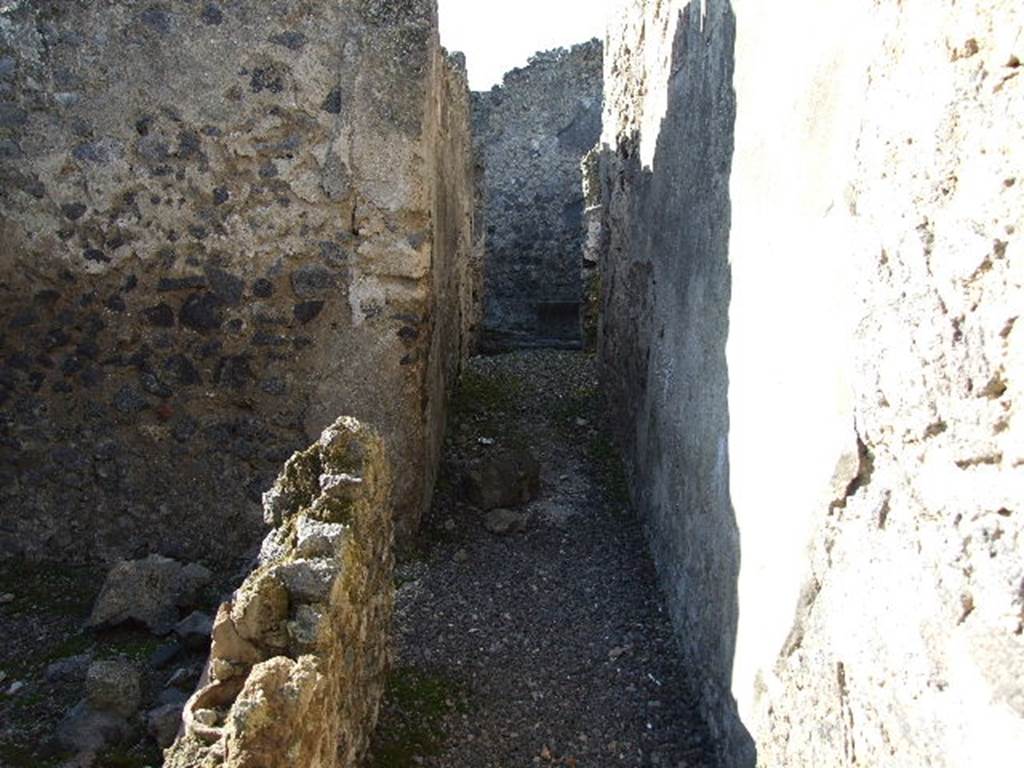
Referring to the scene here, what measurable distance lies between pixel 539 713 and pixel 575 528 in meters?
1.46

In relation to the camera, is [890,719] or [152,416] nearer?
[890,719]

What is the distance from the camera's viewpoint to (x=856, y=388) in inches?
70.5

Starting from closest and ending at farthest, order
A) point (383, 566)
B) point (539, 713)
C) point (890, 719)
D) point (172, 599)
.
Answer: point (890, 719), point (383, 566), point (539, 713), point (172, 599)

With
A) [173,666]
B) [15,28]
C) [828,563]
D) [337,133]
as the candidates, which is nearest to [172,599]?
[173,666]

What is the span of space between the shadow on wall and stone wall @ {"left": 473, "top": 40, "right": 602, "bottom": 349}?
5.59 meters

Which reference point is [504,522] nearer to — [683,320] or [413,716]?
[683,320]

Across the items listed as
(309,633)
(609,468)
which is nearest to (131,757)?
(309,633)

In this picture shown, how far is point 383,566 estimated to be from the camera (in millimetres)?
2807

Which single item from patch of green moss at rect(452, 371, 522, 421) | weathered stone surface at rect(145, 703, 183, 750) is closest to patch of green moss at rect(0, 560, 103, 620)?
weathered stone surface at rect(145, 703, 183, 750)

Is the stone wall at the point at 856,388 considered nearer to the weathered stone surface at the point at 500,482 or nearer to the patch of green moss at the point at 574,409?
the weathered stone surface at the point at 500,482

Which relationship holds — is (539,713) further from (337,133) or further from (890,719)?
(337,133)

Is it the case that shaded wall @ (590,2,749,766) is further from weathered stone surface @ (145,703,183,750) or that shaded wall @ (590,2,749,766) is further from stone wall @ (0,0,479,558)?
weathered stone surface @ (145,703,183,750)

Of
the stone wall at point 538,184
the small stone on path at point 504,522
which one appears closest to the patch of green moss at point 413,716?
the small stone on path at point 504,522

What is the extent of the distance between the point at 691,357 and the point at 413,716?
1.51 meters
